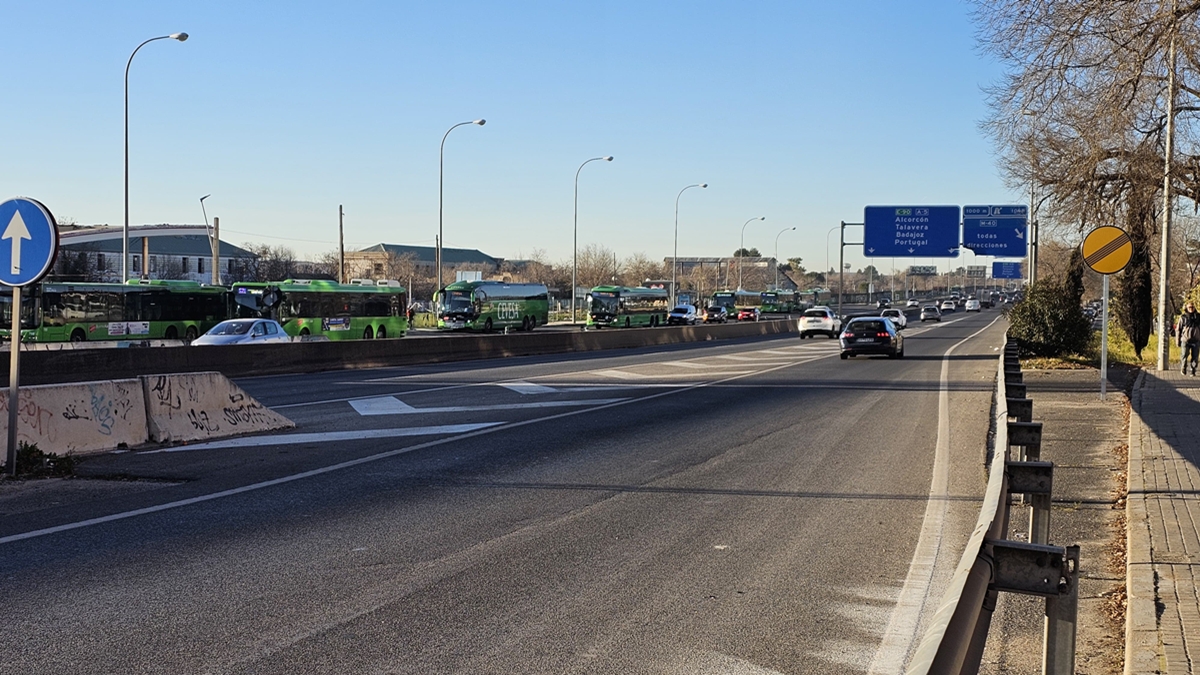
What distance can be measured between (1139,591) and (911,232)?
48.4 metres

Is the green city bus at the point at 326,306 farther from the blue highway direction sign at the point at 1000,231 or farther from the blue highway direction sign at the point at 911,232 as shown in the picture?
the blue highway direction sign at the point at 1000,231

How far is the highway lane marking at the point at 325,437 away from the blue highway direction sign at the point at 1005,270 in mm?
81104

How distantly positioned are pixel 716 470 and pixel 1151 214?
2547 centimetres

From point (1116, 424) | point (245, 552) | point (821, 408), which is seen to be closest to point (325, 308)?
point (821, 408)

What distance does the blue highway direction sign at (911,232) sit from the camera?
52188 mm

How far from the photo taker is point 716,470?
11.0 meters

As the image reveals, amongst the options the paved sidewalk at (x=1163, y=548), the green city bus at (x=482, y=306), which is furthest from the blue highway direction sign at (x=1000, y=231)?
the paved sidewalk at (x=1163, y=548)

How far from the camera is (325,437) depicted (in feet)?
42.9

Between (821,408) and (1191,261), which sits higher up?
(1191,261)

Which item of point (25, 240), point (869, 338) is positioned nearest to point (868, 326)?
point (869, 338)

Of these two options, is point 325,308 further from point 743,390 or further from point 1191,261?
point 1191,261

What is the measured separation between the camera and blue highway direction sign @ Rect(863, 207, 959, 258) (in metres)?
52.2

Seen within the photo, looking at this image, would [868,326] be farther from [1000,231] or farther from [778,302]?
[778,302]

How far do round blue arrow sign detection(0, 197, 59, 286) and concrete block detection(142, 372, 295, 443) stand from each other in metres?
2.34
